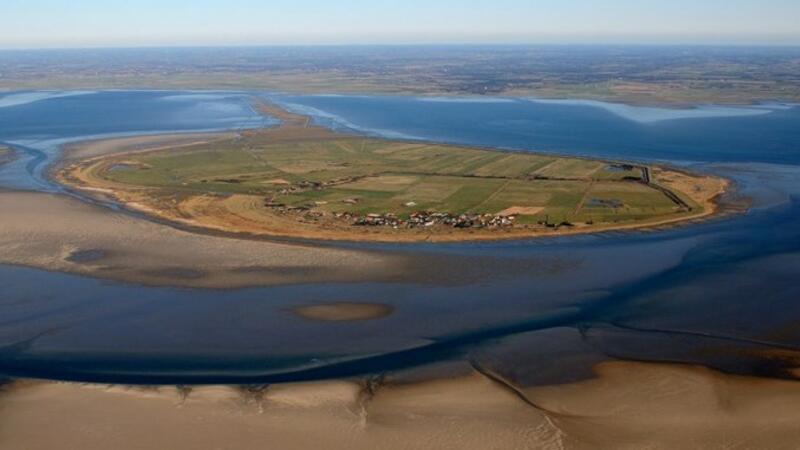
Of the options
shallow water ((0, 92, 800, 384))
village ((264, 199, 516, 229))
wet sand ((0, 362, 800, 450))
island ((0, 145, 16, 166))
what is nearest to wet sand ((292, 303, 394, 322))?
shallow water ((0, 92, 800, 384))

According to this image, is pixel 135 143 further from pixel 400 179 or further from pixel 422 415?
pixel 422 415

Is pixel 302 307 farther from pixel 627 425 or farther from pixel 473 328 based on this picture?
pixel 627 425

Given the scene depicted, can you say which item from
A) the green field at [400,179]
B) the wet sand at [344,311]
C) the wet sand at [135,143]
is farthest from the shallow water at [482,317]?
the wet sand at [135,143]

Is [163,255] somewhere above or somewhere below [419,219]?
below

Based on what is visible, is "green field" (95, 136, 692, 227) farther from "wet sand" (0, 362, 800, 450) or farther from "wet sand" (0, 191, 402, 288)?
"wet sand" (0, 362, 800, 450)

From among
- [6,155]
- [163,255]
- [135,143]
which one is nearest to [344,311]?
[163,255]

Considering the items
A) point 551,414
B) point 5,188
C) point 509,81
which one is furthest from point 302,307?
point 509,81
